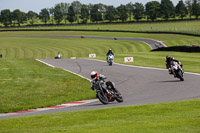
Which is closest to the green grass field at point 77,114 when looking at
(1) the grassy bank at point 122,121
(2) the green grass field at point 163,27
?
(1) the grassy bank at point 122,121

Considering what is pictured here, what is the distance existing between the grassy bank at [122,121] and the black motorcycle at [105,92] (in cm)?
238

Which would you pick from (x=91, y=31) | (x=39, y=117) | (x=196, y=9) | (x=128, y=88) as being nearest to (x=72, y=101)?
(x=128, y=88)

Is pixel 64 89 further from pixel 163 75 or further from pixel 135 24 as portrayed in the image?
pixel 135 24

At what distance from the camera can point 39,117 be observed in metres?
12.2

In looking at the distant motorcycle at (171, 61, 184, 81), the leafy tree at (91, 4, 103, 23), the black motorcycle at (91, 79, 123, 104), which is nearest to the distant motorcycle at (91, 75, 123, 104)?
the black motorcycle at (91, 79, 123, 104)

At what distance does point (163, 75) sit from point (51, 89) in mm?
8146

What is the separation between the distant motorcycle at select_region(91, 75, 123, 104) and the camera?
→ 14875 mm

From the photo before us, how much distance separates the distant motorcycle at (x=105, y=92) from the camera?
14875mm

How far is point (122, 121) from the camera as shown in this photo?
1027cm

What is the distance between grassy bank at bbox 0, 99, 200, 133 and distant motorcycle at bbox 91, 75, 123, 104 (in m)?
2.38

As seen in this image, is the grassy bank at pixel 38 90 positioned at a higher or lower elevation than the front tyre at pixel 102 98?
lower

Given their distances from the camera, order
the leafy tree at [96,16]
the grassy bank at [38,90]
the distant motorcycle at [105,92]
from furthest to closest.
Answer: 1. the leafy tree at [96,16]
2. the grassy bank at [38,90]
3. the distant motorcycle at [105,92]

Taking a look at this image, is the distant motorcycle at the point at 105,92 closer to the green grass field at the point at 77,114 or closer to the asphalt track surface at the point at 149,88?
the asphalt track surface at the point at 149,88

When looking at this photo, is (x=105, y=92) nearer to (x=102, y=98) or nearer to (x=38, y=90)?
(x=102, y=98)
